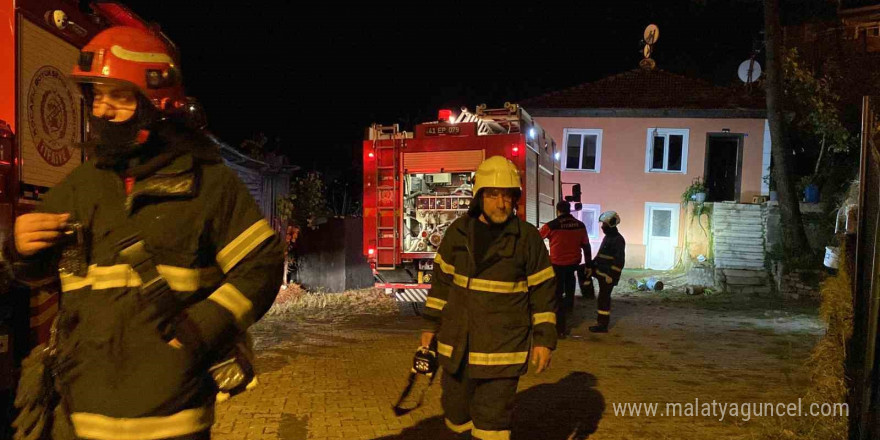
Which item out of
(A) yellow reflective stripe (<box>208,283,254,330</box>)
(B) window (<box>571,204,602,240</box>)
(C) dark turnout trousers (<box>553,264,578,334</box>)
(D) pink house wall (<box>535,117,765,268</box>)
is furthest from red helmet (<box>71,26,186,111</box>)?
(B) window (<box>571,204,602,240</box>)

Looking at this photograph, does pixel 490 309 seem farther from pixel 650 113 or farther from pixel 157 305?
pixel 650 113

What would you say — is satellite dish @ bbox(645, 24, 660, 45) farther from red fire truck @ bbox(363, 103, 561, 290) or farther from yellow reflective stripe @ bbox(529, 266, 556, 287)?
yellow reflective stripe @ bbox(529, 266, 556, 287)

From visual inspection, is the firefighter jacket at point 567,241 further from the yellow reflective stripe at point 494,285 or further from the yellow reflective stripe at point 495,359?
the yellow reflective stripe at point 495,359

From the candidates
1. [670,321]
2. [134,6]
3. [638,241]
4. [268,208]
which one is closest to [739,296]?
[670,321]

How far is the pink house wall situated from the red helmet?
2060 centimetres

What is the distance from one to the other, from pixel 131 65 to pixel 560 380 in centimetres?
549

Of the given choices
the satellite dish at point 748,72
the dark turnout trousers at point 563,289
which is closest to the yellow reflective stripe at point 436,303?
the dark turnout trousers at point 563,289

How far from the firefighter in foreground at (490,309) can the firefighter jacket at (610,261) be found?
18.0 ft

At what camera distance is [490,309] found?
140 inches

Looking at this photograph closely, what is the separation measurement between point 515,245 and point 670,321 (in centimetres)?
825

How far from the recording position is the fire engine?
370 centimetres

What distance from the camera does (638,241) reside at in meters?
21.9

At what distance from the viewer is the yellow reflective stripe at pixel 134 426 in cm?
188

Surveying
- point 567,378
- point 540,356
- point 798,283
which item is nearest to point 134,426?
point 540,356
